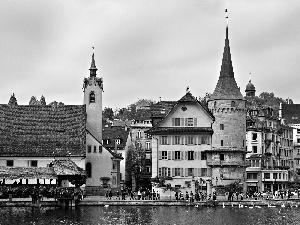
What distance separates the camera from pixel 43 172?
99.9m

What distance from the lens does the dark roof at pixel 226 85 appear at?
113m

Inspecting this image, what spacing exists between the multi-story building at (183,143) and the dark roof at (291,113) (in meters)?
60.6

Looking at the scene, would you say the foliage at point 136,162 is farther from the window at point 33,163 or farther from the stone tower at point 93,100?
the window at point 33,163

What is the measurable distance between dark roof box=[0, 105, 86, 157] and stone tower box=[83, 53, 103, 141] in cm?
337

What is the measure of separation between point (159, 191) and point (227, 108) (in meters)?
15.8

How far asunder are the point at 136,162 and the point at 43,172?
3959cm

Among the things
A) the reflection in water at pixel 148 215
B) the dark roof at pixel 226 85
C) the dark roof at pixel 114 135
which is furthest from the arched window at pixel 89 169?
the dark roof at pixel 114 135

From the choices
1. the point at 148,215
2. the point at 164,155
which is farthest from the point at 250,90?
the point at 148,215

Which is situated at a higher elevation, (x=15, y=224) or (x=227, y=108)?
(x=227, y=108)

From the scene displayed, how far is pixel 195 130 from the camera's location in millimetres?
111875

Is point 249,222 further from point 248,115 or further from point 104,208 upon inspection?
point 248,115

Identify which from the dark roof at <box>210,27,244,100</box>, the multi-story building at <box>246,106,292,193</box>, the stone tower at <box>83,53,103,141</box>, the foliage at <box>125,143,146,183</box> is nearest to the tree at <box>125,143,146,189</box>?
the foliage at <box>125,143,146,183</box>

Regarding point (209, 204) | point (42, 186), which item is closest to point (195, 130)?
point (209, 204)

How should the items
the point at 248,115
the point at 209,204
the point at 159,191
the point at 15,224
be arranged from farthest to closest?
the point at 248,115
the point at 159,191
the point at 209,204
the point at 15,224
